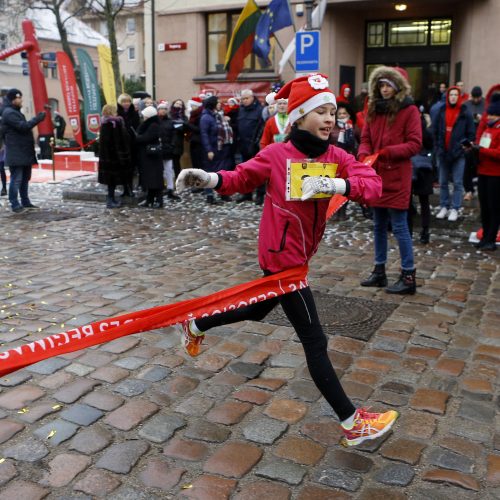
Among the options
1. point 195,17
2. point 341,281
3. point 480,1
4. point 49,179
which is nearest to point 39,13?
point 195,17

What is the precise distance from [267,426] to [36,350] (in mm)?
1317

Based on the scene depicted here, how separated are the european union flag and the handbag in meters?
5.48

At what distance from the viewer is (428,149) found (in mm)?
8836

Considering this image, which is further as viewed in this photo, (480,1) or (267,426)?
(480,1)

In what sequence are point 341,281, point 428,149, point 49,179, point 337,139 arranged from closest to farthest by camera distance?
point 341,281 < point 428,149 < point 337,139 < point 49,179

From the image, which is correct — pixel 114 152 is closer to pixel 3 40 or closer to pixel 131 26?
pixel 3 40

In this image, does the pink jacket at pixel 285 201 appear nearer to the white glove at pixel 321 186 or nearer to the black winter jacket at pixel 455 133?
the white glove at pixel 321 186

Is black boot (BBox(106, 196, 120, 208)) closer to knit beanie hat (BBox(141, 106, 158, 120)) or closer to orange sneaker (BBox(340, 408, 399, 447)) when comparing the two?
knit beanie hat (BBox(141, 106, 158, 120))

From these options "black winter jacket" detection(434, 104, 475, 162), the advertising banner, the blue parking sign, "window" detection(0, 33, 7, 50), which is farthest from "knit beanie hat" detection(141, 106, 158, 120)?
"window" detection(0, 33, 7, 50)

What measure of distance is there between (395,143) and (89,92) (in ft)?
54.8

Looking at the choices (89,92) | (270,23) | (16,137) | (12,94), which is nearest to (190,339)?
(16,137)

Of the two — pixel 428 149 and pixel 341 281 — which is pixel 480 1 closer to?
pixel 428 149

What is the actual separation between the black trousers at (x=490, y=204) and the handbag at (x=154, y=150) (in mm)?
5908

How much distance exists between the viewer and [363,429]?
3.24 m
